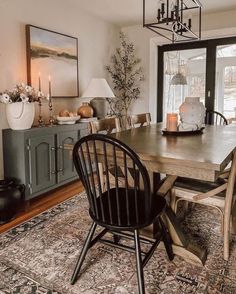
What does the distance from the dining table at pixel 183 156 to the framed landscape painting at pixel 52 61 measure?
1.45 metres

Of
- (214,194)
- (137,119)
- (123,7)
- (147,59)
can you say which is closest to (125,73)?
(147,59)

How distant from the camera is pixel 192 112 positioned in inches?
98.0

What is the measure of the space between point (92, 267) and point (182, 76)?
3.39 meters

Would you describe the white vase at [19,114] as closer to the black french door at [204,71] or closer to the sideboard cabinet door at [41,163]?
the sideboard cabinet door at [41,163]

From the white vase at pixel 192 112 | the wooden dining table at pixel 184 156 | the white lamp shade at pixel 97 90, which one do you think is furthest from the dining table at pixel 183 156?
the white lamp shade at pixel 97 90

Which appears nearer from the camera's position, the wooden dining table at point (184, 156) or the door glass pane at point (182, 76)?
the wooden dining table at point (184, 156)

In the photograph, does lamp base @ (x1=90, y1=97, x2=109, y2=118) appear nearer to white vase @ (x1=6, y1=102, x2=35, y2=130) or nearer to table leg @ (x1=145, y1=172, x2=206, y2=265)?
white vase @ (x1=6, y1=102, x2=35, y2=130)

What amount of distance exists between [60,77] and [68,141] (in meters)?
0.89

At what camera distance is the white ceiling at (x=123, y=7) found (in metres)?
3.58

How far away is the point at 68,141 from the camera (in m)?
3.40

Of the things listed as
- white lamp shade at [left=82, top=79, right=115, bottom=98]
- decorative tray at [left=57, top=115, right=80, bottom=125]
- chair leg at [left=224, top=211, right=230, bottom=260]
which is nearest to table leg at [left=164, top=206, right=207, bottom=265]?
chair leg at [left=224, top=211, right=230, bottom=260]

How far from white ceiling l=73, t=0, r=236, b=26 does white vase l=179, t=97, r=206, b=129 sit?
1811 mm

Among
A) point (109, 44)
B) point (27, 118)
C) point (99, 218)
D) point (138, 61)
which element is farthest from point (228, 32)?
point (99, 218)

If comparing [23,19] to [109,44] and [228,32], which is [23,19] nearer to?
[109,44]
